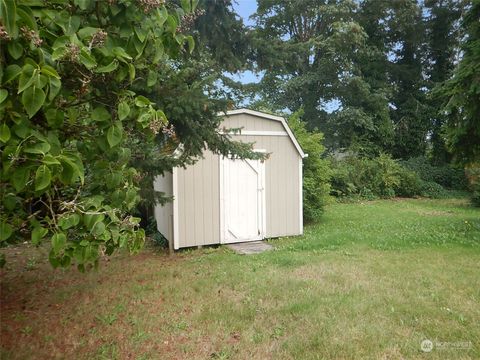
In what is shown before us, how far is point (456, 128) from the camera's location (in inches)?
296

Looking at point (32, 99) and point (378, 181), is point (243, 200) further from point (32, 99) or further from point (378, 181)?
point (378, 181)

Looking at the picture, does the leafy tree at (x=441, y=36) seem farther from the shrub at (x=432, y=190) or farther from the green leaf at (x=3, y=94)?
the green leaf at (x=3, y=94)

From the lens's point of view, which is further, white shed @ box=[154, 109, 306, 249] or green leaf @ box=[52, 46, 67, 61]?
white shed @ box=[154, 109, 306, 249]

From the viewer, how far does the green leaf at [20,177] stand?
1.25 meters

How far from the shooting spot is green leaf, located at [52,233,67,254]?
137 centimetres

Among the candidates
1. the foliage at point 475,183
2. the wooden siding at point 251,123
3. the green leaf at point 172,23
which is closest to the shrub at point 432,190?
the foliage at point 475,183

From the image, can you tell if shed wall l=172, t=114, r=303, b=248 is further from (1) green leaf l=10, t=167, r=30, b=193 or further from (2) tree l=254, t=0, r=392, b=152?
(2) tree l=254, t=0, r=392, b=152

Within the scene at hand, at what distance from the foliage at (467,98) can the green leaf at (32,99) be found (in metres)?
7.01

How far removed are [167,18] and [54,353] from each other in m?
2.93

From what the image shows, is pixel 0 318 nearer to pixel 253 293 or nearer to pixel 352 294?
pixel 253 293

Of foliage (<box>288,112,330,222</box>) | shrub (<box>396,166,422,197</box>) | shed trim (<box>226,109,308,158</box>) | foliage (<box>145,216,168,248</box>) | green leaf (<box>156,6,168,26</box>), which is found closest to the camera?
green leaf (<box>156,6,168,26</box>)

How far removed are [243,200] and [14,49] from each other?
636 centimetres

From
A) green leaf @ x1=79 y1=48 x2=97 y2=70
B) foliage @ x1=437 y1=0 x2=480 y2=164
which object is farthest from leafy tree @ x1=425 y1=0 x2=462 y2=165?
green leaf @ x1=79 y1=48 x2=97 y2=70

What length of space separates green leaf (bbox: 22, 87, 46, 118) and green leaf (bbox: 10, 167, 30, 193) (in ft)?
0.66
